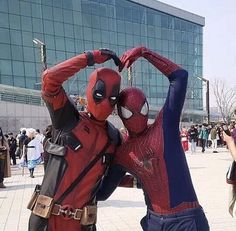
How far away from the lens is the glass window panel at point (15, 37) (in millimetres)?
37188

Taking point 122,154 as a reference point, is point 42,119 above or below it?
below

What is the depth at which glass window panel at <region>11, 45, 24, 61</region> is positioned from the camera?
1462 inches

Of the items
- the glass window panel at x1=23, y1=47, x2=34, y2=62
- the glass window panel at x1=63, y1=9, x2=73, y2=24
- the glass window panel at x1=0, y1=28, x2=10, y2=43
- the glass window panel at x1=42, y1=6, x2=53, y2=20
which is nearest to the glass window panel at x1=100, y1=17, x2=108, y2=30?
the glass window panel at x1=63, y1=9, x2=73, y2=24

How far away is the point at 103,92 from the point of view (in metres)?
2.33

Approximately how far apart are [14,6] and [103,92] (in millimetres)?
37832

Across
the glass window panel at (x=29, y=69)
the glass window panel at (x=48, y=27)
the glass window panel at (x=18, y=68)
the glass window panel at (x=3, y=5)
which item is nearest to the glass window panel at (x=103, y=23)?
the glass window panel at (x=48, y=27)

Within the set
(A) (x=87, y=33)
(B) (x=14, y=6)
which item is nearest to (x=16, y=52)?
(B) (x=14, y=6)

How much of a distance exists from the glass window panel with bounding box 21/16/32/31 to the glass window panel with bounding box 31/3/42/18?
826 mm

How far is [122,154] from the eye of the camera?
2.39 metres

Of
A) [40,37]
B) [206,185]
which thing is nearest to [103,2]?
[40,37]

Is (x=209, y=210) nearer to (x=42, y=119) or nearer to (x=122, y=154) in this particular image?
(x=122, y=154)

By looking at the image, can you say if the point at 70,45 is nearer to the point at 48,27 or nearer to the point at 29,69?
the point at 48,27

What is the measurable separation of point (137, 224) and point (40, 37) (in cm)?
3572

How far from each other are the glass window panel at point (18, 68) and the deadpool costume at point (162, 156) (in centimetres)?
3644
